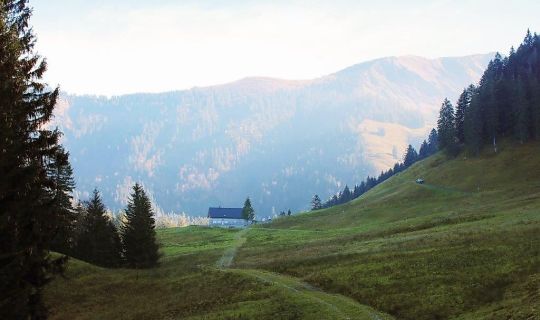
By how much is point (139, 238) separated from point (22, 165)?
47.5 metres

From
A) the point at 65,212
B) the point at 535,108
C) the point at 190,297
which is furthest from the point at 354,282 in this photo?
the point at 535,108

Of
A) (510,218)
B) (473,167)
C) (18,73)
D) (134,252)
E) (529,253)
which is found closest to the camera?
(18,73)

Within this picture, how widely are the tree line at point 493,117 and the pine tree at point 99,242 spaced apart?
9224cm

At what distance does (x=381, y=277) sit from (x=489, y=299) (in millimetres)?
9244

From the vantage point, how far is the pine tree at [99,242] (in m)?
71.8

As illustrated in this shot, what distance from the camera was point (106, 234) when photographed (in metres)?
72.8

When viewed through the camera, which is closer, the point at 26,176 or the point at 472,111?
the point at 26,176

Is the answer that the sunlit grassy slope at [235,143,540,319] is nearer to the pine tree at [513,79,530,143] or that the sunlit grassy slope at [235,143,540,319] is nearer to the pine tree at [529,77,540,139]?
the pine tree at [513,79,530,143]

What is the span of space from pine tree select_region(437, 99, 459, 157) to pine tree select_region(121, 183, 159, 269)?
9363cm

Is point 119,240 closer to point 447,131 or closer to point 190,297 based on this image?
point 190,297

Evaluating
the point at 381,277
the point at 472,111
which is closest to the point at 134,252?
the point at 381,277

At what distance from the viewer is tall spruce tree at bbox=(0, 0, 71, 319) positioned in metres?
21.8

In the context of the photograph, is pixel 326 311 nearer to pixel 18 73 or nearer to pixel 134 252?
pixel 18 73

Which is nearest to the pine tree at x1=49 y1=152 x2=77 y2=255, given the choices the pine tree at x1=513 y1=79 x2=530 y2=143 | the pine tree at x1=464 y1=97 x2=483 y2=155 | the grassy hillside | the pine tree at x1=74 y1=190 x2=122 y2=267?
the pine tree at x1=74 y1=190 x2=122 y2=267
